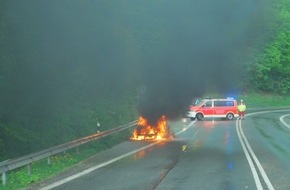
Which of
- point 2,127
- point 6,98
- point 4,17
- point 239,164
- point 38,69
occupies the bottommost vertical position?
point 239,164

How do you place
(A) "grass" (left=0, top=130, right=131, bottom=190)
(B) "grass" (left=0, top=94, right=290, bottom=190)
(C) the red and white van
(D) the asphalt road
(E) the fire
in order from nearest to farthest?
(D) the asphalt road < (A) "grass" (left=0, top=130, right=131, bottom=190) < (B) "grass" (left=0, top=94, right=290, bottom=190) < (E) the fire < (C) the red and white van

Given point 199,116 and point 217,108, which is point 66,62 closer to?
point 199,116

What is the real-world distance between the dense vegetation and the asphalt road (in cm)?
233

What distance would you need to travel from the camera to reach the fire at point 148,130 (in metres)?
22.9

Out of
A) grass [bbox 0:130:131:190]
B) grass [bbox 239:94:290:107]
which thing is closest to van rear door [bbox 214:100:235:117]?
grass [bbox 0:130:131:190]

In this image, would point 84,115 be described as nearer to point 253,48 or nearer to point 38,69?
point 38,69

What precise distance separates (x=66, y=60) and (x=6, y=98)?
8.87 ft

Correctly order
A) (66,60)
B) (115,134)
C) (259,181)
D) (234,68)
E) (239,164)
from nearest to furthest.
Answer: (259,181) < (239,164) < (66,60) < (234,68) < (115,134)

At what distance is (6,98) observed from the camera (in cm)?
Answer: 1443

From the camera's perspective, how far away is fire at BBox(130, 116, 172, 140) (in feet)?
75.3

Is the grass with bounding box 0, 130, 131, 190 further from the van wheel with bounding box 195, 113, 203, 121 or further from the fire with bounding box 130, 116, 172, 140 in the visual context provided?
the van wheel with bounding box 195, 113, 203, 121

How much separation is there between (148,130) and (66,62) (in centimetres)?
782

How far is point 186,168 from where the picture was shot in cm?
1316

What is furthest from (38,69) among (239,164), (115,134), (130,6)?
(115,134)
